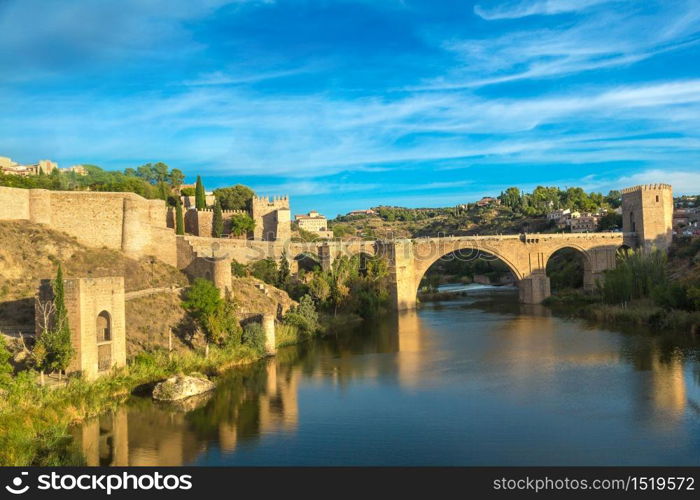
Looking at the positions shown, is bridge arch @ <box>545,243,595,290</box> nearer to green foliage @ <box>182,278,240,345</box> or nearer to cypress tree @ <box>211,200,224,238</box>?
cypress tree @ <box>211,200,224,238</box>

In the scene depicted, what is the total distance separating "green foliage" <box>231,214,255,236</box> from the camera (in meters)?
33.8

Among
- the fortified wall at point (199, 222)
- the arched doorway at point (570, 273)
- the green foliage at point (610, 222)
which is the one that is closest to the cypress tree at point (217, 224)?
the fortified wall at point (199, 222)

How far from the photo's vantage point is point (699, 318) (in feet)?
72.1

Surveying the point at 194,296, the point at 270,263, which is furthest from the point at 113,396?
the point at 270,263

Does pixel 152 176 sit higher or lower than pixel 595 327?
higher

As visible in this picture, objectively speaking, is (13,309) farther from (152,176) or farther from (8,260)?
(152,176)

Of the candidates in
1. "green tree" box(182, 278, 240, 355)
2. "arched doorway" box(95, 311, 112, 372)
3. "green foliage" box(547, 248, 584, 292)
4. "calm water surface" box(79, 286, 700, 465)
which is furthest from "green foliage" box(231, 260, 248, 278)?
"green foliage" box(547, 248, 584, 292)

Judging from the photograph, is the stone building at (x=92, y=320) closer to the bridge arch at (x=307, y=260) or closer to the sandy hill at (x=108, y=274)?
the sandy hill at (x=108, y=274)

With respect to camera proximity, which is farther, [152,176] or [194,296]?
[152,176]

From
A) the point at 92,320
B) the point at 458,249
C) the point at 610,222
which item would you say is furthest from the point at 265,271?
the point at 610,222

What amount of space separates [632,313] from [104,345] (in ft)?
65.9

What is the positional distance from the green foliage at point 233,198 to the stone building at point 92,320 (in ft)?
81.3

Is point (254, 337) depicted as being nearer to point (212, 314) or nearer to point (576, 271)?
point (212, 314)
